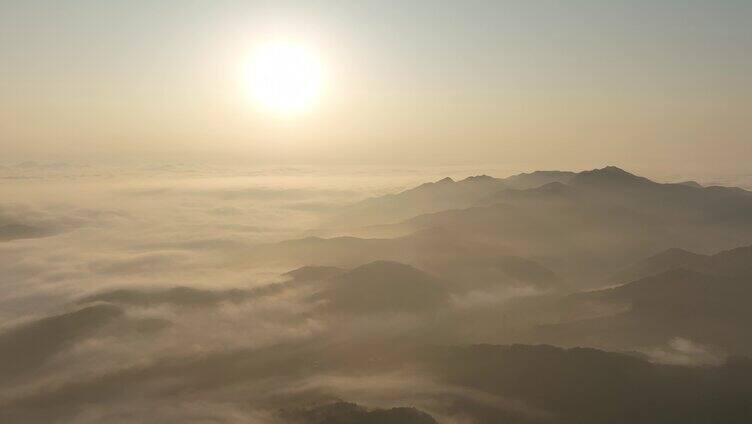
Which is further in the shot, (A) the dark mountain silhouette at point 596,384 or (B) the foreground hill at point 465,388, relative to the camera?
(A) the dark mountain silhouette at point 596,384

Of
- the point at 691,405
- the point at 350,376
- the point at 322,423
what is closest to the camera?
the point at 322,423

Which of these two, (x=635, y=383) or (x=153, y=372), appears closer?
(x=635, y=383)

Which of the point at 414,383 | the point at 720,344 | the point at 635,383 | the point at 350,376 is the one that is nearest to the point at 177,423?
the point at 350,376

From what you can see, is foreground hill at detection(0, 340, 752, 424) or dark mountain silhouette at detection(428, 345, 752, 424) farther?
dark mountain silhouette at detection(428, 345, 752, 424)

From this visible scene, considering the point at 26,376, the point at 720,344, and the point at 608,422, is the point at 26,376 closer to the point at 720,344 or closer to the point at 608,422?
the point at 608,422

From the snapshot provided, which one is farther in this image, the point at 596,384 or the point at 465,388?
the point at 465,388

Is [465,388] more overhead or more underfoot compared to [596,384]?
more underfoot

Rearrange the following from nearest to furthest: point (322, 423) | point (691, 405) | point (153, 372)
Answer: point (322, 423)
point (691, 405)
point (153, 372)

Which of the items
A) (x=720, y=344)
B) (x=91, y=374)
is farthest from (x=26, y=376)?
(x=720, y=344)

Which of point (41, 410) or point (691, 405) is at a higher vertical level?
point (691, 405)
